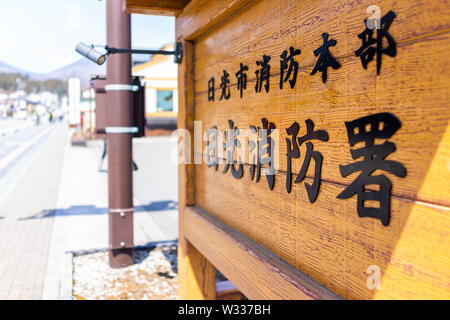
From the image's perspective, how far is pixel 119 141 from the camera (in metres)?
5.41

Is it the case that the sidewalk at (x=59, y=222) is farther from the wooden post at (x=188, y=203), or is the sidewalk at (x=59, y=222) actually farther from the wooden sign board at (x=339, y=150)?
the wooden sign board at (x=339, y=150)

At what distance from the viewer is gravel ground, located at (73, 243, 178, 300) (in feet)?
15.4

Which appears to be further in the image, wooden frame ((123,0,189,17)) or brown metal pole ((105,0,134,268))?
brown metal pole ((105,0,134,268))

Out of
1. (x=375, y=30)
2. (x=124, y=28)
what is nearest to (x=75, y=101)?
(x=124, y=28)

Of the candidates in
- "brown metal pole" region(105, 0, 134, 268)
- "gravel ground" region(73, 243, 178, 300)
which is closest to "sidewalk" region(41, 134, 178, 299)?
"gravel ground" region(73, 243, 178, 300)

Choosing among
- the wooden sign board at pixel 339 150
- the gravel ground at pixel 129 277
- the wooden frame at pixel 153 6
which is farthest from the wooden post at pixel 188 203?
the gravel ground at pixel 129 277

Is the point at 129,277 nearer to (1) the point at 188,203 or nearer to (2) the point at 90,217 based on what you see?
(1) the point at 188,203

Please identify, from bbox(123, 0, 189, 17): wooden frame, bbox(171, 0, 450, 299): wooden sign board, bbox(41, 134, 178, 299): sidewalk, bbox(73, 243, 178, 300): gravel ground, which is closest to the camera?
bbox(171, 0, 450, 299): wooden sign board

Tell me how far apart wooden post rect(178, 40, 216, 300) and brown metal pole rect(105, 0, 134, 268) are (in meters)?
1.77

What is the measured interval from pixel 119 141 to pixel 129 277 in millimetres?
1616

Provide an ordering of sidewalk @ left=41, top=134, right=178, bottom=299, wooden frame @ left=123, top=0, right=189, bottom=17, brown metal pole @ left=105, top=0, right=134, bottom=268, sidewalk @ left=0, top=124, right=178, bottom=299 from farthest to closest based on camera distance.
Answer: sidewalk @ left=41, top=134, right=178, bottom=299
brown metal pole @ left=105, top=0, right=134, bottom=268
sidewalk @ left=0, top=124, right=178, bottom=299
wooden frame @ left=123, top=0, right=189, bottom=17

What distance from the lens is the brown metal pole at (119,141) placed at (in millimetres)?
5164

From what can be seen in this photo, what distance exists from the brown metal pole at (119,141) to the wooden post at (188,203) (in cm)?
177

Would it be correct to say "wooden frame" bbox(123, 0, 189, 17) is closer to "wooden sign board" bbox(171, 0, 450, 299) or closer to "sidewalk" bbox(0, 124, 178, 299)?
"wooden sign board" bbox(171, 0, 450, 299)
